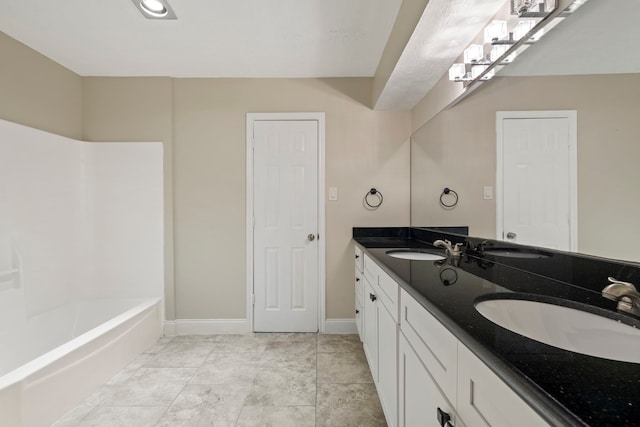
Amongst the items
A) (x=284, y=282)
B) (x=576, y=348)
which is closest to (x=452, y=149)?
(x=576, y=348)

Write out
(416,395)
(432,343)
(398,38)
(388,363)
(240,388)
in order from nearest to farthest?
(432,343), (416,395), (388,363), (398,38), (240,388)

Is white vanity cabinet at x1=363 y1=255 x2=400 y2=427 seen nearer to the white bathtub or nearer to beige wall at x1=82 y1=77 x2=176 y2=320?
the white bathtub

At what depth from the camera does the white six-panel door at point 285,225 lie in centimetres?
272

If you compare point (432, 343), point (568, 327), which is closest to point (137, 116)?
point (432, 343)

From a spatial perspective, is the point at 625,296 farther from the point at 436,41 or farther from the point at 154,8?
the point at 154,8

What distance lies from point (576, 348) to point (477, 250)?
0.91m

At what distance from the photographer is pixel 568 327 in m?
0.80

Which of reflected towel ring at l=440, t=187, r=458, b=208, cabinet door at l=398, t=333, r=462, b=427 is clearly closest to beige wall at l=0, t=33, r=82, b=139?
cabinet door at l=398, t=333, r=462, b=427

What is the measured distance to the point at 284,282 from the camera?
2746mm

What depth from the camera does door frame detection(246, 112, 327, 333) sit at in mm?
2713

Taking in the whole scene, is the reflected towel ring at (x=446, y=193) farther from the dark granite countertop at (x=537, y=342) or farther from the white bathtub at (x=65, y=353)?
the white bathtub at (x=65, y=353)

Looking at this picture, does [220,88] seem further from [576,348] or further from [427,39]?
[576,348]

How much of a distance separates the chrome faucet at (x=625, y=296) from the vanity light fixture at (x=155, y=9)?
249cm

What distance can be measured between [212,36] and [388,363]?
8.04 ft
